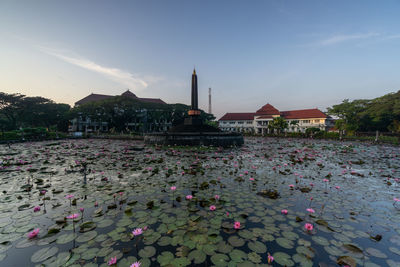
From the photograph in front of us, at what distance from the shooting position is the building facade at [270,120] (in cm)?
4603

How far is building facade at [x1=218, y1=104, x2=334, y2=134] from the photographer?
4603 cm

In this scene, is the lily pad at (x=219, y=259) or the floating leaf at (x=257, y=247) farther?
the floating leaf at (x=257, y=247)

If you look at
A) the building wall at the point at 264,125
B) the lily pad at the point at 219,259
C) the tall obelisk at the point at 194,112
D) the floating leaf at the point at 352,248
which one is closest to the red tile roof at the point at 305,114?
the building wall at the point at 264,125

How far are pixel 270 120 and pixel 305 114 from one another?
1016cm

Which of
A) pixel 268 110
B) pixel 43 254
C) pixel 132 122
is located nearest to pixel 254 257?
pixel 43 254

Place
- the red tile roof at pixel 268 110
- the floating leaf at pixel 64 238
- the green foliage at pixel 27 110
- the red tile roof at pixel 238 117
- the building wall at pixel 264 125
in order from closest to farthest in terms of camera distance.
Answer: the floating leaf at pixel 64 238, the green foliage at pixel 27 110, the building wall at pixel 264 125, the red tile roof at pixel 268 110, the red tile roof at pixel 238 117

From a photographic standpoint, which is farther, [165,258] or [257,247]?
[257,247]

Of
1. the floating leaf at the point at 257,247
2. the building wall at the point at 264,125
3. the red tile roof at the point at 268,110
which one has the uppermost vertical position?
the red tile roof at the point at 268,110

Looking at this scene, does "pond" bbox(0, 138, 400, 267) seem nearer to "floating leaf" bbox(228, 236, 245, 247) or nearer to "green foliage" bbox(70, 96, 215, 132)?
"floating leaf" bbox(228, 236, 245, 247)

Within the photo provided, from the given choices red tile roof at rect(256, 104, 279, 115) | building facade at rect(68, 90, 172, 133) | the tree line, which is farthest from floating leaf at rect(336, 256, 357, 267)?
red tile roof at rect(256, 104, 279, 115)

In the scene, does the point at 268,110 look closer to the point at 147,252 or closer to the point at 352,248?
the point at 352,248

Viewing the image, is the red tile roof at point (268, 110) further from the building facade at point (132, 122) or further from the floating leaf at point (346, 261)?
the floating leaf at point (346, 261)

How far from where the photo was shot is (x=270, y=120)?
50281mm

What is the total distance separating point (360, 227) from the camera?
2.45m
